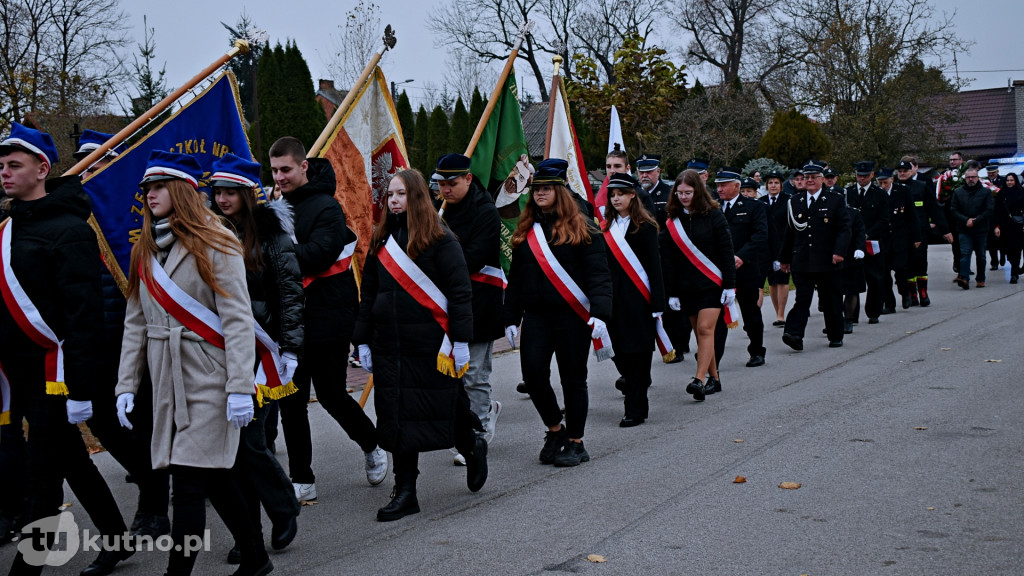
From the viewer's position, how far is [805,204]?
11742mm

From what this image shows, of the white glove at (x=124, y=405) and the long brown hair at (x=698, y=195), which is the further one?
the long brown hair at (x=698, y=195)

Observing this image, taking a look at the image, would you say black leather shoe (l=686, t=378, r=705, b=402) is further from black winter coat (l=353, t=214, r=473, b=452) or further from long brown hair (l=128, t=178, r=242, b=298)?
long brown hair (l=128, t=178, r=242, b=298)

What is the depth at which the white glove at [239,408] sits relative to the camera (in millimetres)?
4055

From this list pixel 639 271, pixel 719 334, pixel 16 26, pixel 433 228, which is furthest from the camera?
pixel 16 26

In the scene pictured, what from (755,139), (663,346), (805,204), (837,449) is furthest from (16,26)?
(837,449)

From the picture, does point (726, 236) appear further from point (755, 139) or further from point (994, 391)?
point (755, 139)

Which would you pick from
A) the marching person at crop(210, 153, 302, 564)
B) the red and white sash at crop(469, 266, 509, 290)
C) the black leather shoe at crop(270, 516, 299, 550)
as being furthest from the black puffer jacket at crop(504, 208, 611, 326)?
Result: the black leather shoe at crop(270, 516, 299, 550)

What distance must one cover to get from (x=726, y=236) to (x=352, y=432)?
158 inches

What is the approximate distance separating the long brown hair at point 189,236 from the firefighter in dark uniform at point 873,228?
33.9 ft

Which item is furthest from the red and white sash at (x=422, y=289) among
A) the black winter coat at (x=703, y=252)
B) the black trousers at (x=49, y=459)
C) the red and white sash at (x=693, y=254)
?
the red and white sash at (x=693, y=254)

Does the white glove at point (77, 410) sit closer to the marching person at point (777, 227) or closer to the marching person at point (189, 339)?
the marching person at point (189, 339)

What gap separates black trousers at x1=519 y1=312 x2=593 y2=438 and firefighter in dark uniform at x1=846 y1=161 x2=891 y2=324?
7494mm

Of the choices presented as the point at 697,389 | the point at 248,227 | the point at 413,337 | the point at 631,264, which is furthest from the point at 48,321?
the point at 697,389

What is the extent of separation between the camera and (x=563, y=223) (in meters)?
6.55
